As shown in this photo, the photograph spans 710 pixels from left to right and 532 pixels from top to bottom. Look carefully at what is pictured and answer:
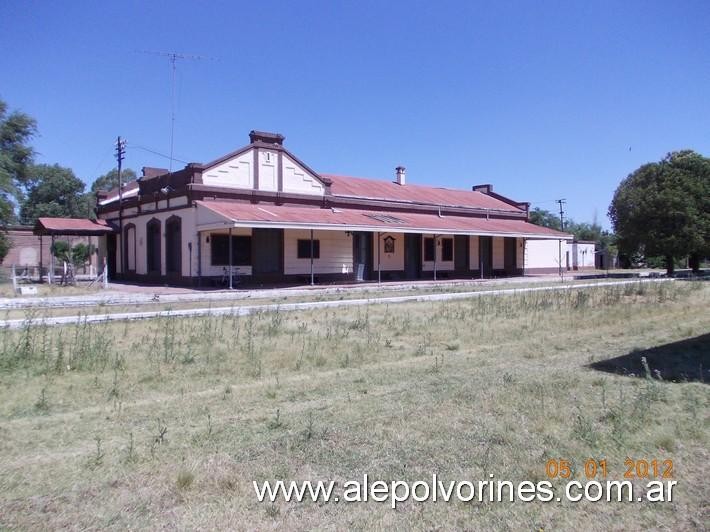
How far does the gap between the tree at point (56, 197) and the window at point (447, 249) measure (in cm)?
5304

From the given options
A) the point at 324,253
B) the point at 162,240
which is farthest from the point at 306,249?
the point at 162,240

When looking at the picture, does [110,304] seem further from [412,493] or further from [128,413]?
[412,493]

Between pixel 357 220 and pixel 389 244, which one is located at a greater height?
pixel 357 220

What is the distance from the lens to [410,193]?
35688 mm

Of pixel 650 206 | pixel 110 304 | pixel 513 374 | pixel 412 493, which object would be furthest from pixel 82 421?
pixel 650 206

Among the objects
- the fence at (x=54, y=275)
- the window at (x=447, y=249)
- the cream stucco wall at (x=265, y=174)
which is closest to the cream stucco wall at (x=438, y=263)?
the window at (x=447, y=249)

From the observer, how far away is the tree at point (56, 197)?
223 ft

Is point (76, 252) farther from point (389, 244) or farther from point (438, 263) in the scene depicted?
point (438, 263)

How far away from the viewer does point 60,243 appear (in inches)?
1799

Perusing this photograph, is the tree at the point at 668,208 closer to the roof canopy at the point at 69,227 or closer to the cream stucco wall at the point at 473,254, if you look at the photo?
the cream stucco wall at the point at 473,254

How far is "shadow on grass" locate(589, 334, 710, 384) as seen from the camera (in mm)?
7023

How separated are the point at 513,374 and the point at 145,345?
5.76 m

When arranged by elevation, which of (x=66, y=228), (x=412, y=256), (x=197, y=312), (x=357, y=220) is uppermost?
(x=357, y=220)
